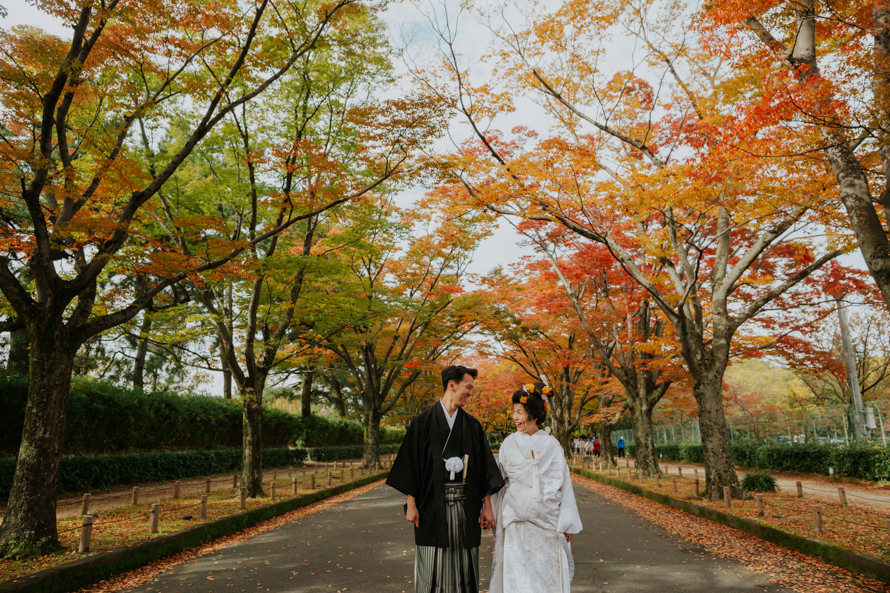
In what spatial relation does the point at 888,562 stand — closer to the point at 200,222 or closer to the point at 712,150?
the point at 712,150

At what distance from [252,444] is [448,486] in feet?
32.9

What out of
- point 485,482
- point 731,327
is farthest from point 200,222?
point 731,327

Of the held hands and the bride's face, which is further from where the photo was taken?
the bride's face

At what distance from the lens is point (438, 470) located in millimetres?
3764

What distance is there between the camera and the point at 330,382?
35.9 meters

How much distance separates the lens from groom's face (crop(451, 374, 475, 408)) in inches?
151

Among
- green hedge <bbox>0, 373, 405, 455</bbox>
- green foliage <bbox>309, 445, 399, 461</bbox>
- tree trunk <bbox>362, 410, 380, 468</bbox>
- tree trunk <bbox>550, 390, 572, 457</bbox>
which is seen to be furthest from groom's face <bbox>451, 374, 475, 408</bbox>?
green foliage <bbox>309, 445, 399, 461</bbox>

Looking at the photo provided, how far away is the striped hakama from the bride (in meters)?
0.30

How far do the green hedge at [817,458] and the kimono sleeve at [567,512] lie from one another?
16.2m

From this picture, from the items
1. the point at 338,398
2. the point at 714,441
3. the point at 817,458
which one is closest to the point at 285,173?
the point at 714,441

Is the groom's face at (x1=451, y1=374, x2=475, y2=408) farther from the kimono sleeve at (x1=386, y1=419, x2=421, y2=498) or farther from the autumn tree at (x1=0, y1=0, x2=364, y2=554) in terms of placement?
the autumn tree at (x1=0, y1=0, x2=364, y2=554)

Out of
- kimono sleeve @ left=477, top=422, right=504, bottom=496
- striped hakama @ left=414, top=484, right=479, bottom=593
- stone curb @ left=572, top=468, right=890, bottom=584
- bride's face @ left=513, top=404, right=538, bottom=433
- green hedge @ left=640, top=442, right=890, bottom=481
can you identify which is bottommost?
green hedge @ left=640, top=442, right=890, bottom=481

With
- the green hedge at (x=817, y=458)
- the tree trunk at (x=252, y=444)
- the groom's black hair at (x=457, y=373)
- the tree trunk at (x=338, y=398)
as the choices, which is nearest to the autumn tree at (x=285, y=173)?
the tree trunk at (x=252, y=444)

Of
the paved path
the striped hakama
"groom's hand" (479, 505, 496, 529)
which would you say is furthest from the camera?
the paved path
